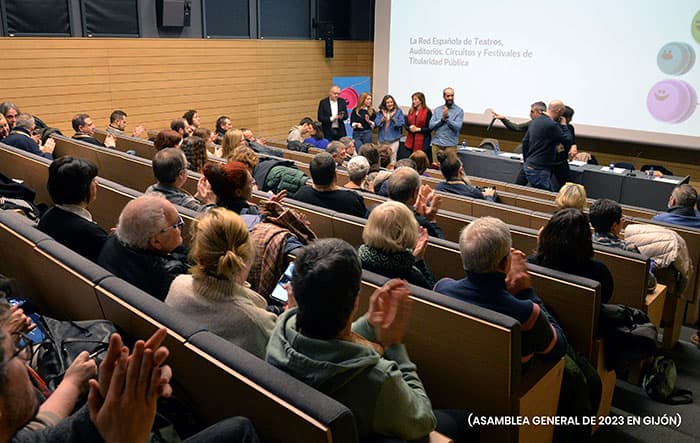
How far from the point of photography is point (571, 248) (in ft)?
8.85

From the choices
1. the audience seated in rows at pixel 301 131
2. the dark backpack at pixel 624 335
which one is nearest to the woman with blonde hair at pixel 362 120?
the audience seated in rows at pixel 301 131

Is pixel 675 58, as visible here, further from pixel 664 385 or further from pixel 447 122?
pixel 664 385

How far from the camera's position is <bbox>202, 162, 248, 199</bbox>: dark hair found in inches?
124

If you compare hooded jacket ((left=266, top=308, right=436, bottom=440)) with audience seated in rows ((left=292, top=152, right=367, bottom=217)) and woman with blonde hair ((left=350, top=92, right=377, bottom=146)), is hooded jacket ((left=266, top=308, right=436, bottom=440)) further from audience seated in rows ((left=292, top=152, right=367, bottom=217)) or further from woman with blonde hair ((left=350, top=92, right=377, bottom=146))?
woman with blonde hair ((left=350, top=92, right=377, bottom=146))

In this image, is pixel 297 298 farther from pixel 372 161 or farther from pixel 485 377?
pixel 372 161

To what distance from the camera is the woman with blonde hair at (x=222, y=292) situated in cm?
198

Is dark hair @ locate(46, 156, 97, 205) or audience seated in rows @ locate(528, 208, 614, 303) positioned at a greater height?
dark hair @ locate(46, 156, 97, 205)

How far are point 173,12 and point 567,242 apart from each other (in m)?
7.34

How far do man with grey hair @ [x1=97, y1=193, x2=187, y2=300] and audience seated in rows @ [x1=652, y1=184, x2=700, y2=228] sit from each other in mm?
3408

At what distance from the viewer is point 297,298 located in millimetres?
1613

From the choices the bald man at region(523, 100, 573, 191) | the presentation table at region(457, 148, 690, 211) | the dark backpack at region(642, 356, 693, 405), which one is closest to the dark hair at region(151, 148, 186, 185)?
the dark backpack at region(642, 356, 693, 405)

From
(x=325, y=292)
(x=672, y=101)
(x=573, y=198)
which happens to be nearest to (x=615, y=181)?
(x=672, y=101)

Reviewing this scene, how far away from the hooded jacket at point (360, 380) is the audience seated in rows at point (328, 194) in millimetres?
2146

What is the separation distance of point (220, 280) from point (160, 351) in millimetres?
824
